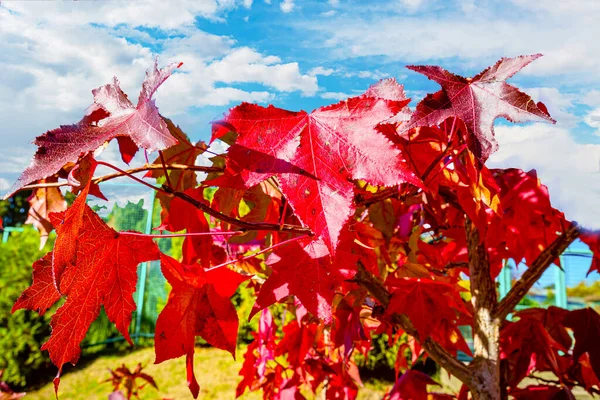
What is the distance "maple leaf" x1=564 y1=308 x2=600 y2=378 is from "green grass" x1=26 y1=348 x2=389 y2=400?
3.44 meters

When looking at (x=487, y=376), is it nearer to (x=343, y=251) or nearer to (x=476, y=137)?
(x=343, y=251)

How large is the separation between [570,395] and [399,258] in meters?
0.57

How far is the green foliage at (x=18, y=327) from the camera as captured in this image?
5.42 m

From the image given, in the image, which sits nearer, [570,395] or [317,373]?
[570,395]

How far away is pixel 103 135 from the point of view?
1.87ft

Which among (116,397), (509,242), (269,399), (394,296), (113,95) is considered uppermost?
(113,95)

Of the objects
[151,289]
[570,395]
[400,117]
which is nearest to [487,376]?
[570,395]

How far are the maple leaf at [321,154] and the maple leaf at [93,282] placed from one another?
189 millimetres

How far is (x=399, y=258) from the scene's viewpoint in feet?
5.19

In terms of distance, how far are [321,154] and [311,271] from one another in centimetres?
19

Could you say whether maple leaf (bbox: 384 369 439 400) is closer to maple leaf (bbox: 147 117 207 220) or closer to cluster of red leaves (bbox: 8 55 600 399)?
cluster of red leaves (bbox: 8 55 600 399)

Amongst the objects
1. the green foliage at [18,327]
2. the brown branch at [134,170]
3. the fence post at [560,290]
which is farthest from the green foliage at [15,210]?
the brown branch at [134,170]

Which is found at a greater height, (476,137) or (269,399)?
(476,137)

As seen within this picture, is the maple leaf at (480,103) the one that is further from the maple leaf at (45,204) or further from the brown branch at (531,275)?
the maple leaf at (45,204)
